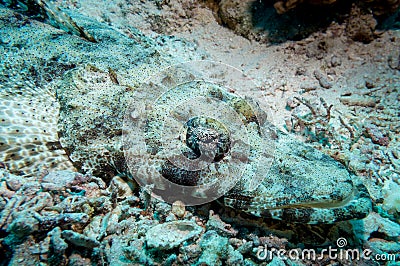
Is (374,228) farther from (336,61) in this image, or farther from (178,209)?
(336,61)

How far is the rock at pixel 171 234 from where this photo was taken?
2701mm

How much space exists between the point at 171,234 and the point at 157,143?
1.08 meters

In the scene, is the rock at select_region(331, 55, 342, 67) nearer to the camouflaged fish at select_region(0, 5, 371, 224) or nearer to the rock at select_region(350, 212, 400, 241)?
the camouflaged fish at select_region(0, 5, 371, 224)

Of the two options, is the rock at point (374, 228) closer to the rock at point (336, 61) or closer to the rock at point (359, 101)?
the rock at point (359, 101)

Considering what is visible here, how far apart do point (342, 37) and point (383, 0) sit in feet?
3.26

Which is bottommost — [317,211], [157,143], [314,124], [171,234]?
[171,234]

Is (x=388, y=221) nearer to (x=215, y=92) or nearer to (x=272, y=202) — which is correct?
(x=272, y=202)

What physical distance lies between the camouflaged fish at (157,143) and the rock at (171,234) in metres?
0.47

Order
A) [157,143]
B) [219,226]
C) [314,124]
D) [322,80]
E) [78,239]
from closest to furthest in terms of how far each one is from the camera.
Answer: [78,239] < [219,226] < [157,143] < [314,124] < [322,80]

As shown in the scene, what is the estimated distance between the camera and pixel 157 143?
3279mm

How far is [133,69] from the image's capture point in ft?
14.5

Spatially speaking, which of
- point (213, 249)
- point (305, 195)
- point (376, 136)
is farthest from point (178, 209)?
point (376, 136)

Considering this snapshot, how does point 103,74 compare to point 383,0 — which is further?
point 383,0

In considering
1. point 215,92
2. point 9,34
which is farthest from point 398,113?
point 9,34
